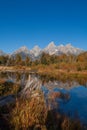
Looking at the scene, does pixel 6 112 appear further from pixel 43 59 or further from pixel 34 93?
pixel 43 59

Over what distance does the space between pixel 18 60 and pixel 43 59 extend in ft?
41.7

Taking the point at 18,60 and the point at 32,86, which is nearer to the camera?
the point at 32,86

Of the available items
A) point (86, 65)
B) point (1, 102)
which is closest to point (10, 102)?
point (1, 102)

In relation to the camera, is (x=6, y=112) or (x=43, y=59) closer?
(x=6, y=112)

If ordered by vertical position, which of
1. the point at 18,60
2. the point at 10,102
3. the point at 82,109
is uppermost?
the point at 18,60

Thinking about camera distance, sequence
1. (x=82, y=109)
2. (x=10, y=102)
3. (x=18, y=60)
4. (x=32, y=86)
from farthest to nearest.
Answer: (x=18, y=60) < (x=82, y=109) < (x=32, y=86) < (x=10, y=102)

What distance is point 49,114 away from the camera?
10836 millimetres

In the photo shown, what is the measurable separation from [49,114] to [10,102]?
7.90 feet

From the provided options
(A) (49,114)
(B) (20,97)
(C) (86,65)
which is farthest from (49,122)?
(C) (86,65)

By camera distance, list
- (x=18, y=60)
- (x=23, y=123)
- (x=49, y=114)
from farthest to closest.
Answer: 1. (x=18, y=60)
2. (x=49, y=114)
3. (x=23, y=123)

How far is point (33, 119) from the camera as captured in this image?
9570mm

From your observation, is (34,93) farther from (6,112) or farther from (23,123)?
(23,123)

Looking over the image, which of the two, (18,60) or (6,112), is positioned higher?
(18,60)

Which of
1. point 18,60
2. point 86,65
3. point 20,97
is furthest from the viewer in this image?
point 18,60
